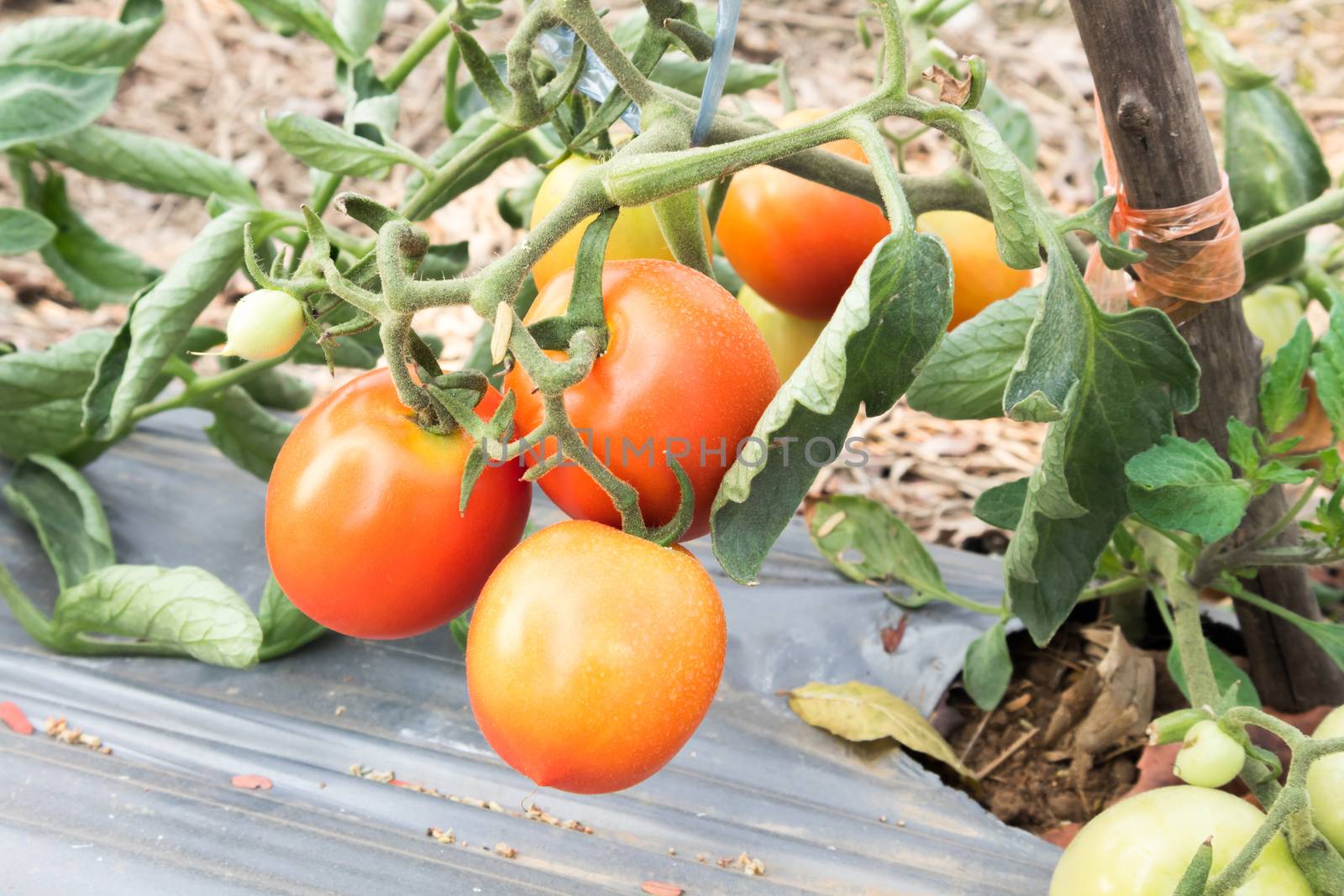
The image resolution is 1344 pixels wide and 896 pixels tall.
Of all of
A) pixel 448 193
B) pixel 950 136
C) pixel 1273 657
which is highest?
pixel 950 136

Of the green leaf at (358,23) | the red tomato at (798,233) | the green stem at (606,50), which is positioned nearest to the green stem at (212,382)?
the green leaf at (358,23)

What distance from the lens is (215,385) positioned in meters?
1.14

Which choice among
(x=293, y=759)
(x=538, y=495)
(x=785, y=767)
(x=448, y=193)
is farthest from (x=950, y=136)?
(x=538, y=495)

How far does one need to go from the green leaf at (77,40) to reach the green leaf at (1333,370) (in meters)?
1.19

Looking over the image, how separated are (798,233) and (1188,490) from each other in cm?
38

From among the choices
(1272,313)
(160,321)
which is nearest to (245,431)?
(160,321)

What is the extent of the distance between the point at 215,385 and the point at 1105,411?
849mm

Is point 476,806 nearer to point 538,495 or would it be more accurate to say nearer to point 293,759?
point 293,759

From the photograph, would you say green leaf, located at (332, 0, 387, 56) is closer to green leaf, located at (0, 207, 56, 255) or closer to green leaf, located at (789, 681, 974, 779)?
green leaf, located at (0, 207, 56, 255)

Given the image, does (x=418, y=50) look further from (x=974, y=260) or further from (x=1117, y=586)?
(x=1117, y=586)

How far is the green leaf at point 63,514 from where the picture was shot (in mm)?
1182

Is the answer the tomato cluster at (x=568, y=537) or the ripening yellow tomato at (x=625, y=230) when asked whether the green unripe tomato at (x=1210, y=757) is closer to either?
the tomato cluster at (x=568, y=537)

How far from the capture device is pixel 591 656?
57cm

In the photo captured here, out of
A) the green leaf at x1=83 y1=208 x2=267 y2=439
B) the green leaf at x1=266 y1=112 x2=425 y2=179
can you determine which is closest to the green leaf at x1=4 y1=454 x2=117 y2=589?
the green leaf at x1=83 y1=208 x2=267 y2=439
